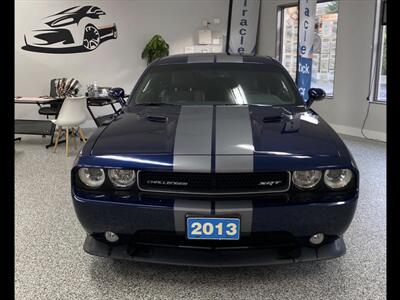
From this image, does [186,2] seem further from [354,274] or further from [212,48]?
[354,274]

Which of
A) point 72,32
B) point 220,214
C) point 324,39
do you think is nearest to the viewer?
point 220,214

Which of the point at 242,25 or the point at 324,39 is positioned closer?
the point at 324,39

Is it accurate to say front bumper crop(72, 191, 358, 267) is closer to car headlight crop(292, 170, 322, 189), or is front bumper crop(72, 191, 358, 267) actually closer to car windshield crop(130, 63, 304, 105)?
car headlight crop(292, 170, 322, 189)

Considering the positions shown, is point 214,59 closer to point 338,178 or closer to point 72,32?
point 338,178

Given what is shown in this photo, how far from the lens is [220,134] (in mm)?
1835

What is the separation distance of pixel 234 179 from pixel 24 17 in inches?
248

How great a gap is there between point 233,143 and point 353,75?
16.1ft

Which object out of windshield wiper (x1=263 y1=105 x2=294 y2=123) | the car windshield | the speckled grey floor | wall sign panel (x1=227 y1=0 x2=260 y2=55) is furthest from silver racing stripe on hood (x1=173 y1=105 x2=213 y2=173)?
wall sign panel (x1=227 y1=0 x2=260 y2=55)

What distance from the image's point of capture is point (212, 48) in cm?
749

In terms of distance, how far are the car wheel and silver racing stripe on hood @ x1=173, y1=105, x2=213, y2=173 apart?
5432 mm

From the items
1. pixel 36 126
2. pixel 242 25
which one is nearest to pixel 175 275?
pixel 36 126

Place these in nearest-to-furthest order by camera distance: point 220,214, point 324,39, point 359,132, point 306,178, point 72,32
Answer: point 220,214 < point 306,178 < point 359,132 < point 324,39 < point 72,32

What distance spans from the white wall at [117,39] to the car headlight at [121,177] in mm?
5614

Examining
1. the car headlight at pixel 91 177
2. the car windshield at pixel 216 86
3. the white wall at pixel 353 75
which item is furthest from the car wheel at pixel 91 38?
the car headlight at pixel 91 177
